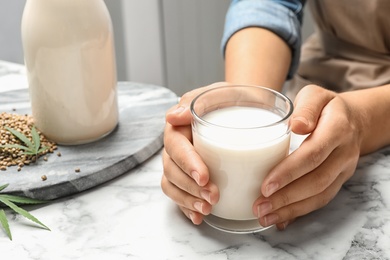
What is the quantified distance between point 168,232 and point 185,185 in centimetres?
6

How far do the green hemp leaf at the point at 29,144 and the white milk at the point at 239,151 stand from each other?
0.26 meters

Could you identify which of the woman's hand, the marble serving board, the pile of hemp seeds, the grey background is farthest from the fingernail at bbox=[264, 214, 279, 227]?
the grey background

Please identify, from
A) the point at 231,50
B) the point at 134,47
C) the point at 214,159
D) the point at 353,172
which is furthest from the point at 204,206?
the point at 134,47

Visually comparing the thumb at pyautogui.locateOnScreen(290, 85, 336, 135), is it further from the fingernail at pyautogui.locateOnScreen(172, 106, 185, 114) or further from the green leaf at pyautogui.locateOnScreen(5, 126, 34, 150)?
the green leaf at pyautogui.locateOnScreen(5, 126, 34, 150)

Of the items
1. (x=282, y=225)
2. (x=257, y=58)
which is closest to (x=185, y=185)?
(x=282, y=225)

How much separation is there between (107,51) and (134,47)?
0.74m

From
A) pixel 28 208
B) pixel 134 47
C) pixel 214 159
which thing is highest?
pixel 214 159

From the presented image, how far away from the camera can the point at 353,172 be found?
0.71 m

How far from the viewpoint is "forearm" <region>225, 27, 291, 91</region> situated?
0.89m

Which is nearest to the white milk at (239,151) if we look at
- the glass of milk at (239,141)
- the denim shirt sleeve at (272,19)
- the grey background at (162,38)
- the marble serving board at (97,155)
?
the glass of milk at (239,141)

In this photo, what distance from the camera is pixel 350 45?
3.35ft

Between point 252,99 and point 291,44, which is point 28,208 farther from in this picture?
point 291,44

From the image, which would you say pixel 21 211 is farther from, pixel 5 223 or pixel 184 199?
pixel 184 199

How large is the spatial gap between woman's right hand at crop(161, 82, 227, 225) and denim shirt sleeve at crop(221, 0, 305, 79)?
34 centimetres
